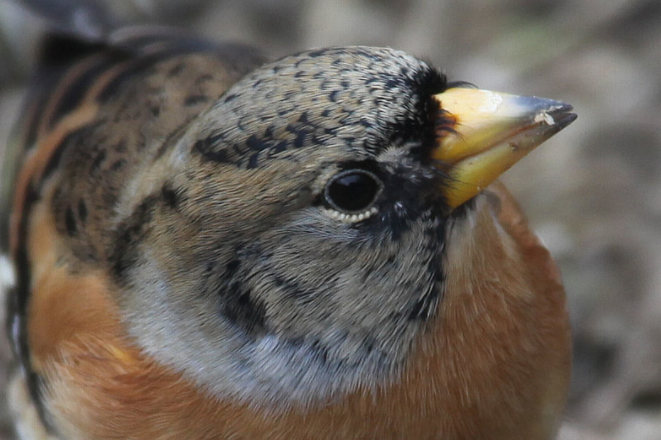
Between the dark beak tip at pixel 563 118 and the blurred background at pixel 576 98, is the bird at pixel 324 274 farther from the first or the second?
the blurred background at pixel 576 98

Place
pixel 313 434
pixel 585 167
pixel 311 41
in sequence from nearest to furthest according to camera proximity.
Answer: pixel 313 434 < pixel 585 167 < pixel 311 41

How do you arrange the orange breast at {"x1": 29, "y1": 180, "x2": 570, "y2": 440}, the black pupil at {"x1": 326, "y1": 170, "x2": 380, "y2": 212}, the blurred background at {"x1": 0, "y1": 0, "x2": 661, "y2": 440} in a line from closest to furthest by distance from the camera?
the black pupil at {"x1": 326, "y1": 170, "x2": 380, "y2": 212} < the orange breast at {"x1": 29, "y1": 180, "x2": 570, "y2": 440} < the blurred background at {"x1": 0, "y1": 0, "x2": 661, "y2": 440}

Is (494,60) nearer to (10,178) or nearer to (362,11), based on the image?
(362,11)

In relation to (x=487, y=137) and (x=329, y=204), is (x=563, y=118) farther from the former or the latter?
(x=329, y=204)

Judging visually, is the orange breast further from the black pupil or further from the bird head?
the black pupil

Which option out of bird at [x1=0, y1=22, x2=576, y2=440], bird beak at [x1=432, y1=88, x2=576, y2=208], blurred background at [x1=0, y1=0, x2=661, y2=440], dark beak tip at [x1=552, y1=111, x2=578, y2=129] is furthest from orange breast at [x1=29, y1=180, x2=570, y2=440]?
blurred background at [x1=0, y1=0, x2=661, y2=440]

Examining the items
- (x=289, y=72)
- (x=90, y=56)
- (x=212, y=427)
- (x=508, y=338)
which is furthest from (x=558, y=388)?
(x=90, y=56)

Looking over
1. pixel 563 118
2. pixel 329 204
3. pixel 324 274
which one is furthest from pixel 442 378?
pixel 563 118

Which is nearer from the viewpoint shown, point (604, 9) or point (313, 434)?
point (313, 434)
